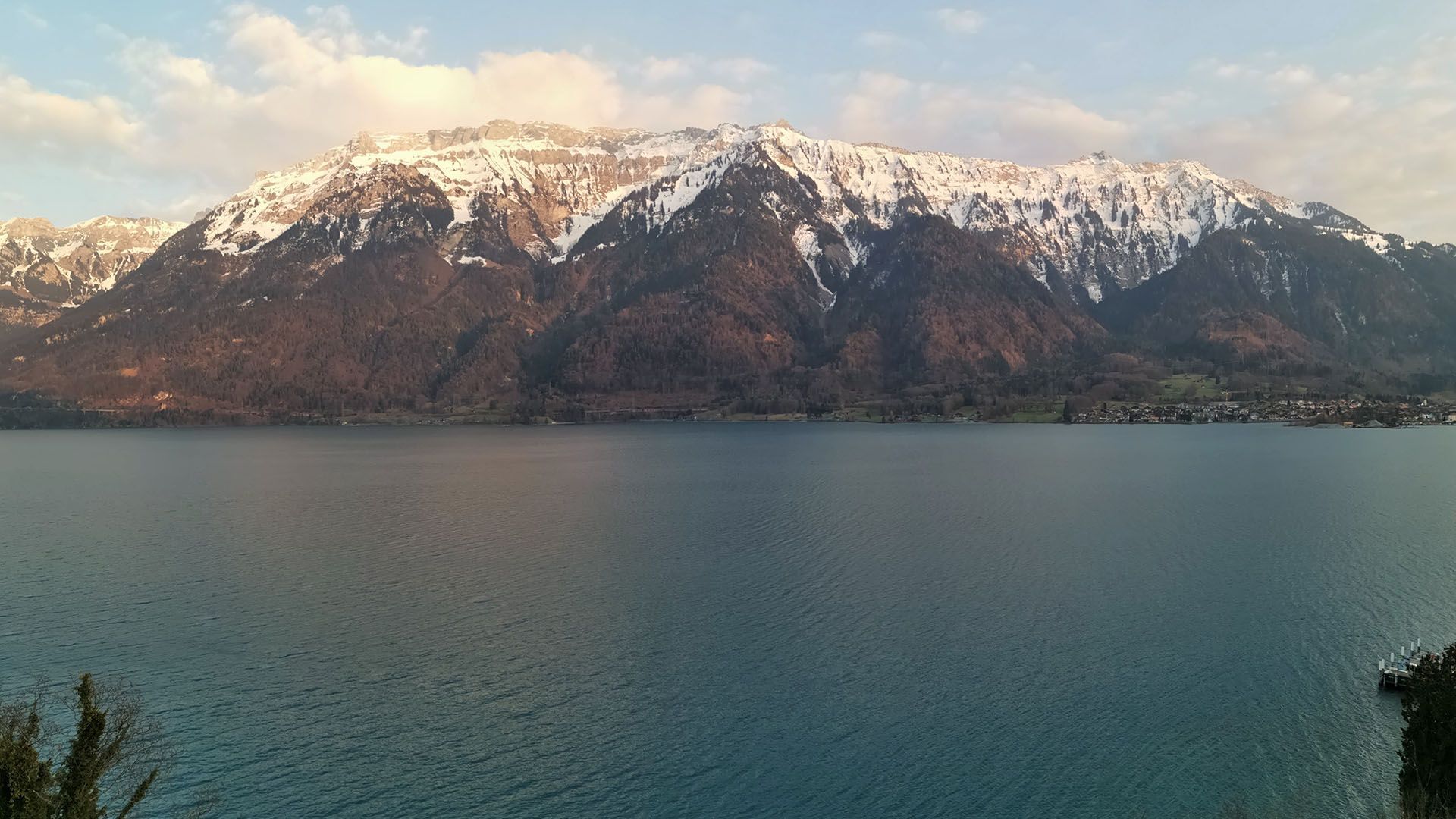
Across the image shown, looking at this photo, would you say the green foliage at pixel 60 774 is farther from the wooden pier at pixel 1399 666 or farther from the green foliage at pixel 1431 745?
the wooden pier at pixel 1399 666

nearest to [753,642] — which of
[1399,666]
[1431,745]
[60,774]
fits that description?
[1431,745]

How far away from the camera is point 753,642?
4397 cm

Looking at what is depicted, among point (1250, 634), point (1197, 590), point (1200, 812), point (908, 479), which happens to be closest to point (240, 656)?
point (1200, 812)

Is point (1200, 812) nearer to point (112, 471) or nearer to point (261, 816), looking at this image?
point (261, 816)

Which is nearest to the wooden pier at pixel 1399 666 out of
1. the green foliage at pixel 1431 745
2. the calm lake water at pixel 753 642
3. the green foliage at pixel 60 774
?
the calm lake water at pixel 753 642

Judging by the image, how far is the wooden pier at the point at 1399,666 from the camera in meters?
36.7

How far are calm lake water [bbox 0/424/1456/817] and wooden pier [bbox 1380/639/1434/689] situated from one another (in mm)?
1044

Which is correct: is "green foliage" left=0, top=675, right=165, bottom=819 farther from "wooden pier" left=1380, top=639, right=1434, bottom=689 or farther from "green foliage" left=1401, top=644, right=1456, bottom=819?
"wooden pier" left=1380, top=639, right=1434, bottom=689

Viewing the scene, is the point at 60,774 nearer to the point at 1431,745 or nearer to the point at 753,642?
the point at 753,642

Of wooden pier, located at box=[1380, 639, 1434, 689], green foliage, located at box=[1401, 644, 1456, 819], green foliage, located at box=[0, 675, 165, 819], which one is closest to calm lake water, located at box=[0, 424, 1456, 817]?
wooden pier, located at box=[1380, 639, 1434, 689]

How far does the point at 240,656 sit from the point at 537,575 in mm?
19937

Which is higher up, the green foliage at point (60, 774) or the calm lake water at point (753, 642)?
the green foliage at point (60, 774)

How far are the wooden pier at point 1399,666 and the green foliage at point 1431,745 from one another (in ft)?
28.1

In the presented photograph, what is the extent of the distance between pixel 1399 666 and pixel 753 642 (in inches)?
1120
